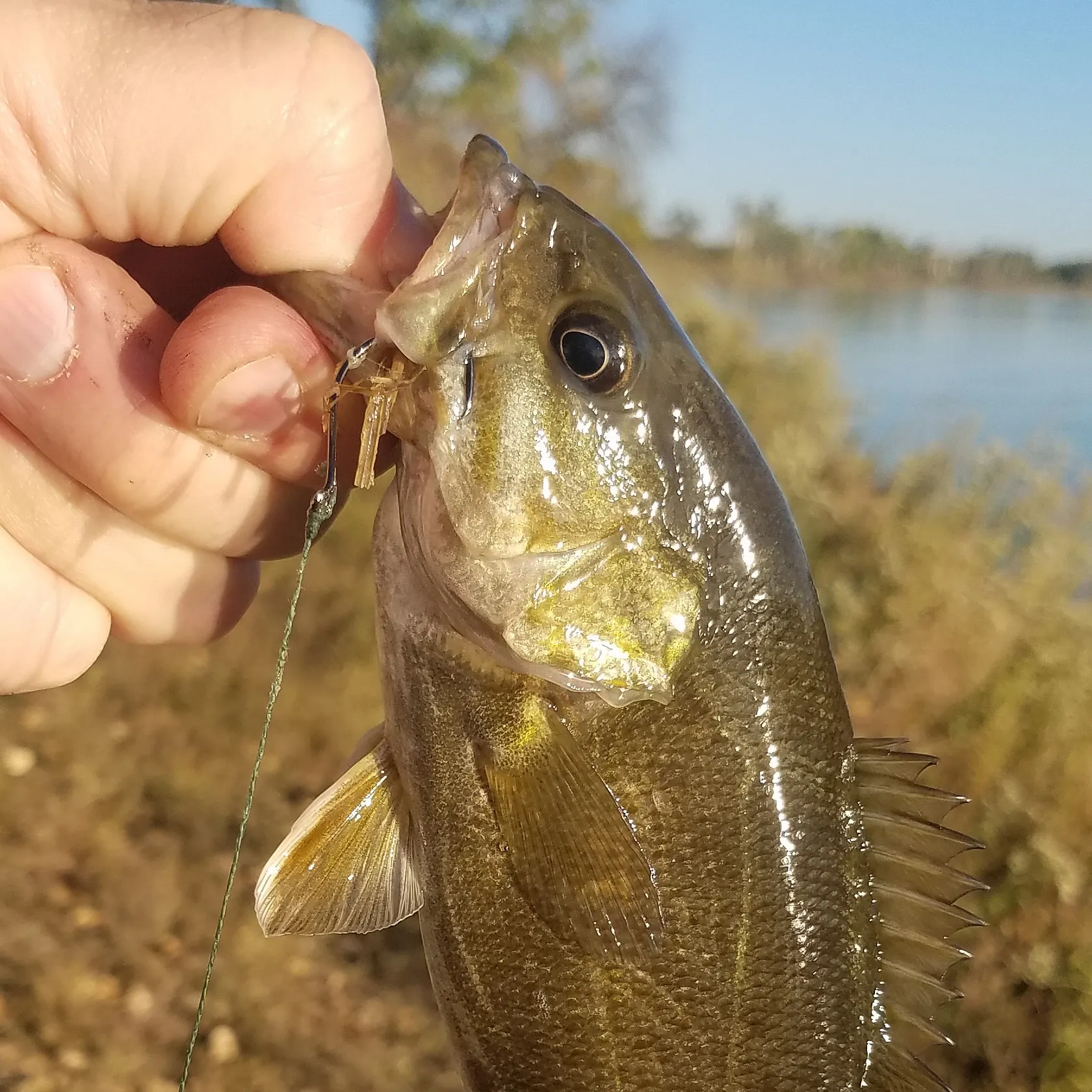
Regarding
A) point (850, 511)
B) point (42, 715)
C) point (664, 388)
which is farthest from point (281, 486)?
point (850, 511)

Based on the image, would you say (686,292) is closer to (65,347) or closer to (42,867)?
(42,867)

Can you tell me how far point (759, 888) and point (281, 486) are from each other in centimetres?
102

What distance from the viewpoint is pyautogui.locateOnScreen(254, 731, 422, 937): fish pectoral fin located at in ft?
4.52

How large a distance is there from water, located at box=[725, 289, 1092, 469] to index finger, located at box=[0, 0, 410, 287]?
18.7 feet

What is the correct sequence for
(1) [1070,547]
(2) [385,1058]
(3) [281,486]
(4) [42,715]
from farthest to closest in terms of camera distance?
(1) [1070,547], (4) [42,715], (2) [385,1058], (3) [281,486]

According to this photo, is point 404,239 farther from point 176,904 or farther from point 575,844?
point 176,904

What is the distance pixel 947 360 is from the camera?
17359 mm

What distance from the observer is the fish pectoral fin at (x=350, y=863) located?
4.52 feet

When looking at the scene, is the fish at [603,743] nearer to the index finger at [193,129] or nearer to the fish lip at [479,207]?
the fish lip at [479,207]

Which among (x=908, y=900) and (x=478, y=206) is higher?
(x=478, y=206)

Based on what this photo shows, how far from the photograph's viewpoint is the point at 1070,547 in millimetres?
4941

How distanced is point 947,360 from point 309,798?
17.0 m

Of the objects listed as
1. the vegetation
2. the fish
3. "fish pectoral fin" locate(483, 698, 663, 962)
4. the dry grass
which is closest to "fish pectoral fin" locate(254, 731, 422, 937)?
the fish

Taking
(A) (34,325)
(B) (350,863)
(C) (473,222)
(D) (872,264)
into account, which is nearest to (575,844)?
(B) (350,863)
